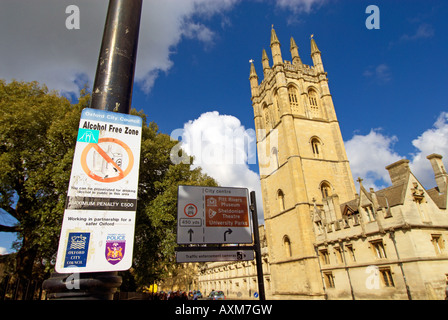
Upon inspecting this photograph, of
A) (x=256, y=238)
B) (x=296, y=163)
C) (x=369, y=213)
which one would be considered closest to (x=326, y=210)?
(x=369, y=213)

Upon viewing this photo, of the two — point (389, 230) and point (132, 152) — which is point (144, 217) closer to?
point (132, 152)

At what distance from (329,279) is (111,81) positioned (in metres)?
28.4

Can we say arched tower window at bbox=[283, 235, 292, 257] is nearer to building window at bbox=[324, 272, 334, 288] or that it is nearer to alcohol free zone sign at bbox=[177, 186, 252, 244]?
building window at bbox=[324, 272, 334, 288]

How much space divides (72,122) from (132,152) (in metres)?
12.3

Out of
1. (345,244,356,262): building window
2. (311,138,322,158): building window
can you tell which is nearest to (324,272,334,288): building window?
(345,244,356,262): building window

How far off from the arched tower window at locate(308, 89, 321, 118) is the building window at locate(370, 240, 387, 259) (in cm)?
2160

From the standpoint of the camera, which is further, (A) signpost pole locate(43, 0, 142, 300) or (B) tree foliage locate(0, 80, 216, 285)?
(B) tree foliage locate(0, 80, 216, 285)

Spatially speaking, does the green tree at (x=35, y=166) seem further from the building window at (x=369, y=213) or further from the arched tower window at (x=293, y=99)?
the arched tower window at (x=293, y=99)

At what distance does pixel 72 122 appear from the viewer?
13141mm

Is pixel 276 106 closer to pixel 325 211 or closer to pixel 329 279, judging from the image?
pixel 325 211

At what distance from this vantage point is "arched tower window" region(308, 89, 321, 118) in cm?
3828

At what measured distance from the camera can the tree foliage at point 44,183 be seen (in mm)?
12188

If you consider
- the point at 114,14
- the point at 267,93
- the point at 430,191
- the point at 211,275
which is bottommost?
the point at 211,275
